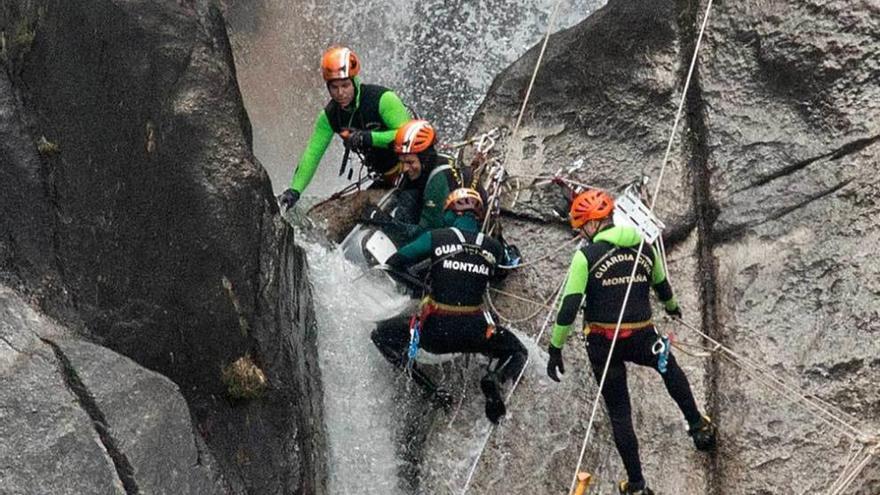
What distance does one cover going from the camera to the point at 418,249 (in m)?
9.77

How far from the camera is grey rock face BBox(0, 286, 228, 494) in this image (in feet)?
24.0

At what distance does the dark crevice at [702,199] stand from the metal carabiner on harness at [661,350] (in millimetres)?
1111

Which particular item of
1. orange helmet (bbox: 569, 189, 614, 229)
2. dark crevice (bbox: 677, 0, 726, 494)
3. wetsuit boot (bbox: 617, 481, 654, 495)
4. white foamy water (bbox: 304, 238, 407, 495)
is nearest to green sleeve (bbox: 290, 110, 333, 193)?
white foamy water (bbox: 304, 238, 407, 495)

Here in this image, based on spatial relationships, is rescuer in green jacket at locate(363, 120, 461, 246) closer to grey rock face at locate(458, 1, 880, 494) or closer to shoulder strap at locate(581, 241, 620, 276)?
grey rock face at locate(458, 1, 880, 494)

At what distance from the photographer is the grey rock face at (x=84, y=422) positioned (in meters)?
7.31

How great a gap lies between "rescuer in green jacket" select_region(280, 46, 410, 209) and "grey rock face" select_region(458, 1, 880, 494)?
1510mm

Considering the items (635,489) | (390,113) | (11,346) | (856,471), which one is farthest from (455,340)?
(11,346)

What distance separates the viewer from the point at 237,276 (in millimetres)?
8875

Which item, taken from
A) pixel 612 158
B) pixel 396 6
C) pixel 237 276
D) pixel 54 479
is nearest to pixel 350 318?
pixel 237 276

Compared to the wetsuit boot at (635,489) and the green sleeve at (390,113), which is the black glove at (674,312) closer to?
the wetsuit boot at (635,489)

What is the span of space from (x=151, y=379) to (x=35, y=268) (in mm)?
1212

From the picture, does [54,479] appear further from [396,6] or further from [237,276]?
[396,6]

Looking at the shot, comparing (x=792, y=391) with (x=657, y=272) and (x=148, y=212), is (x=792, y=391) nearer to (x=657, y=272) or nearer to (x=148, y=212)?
(x=657, y=272)

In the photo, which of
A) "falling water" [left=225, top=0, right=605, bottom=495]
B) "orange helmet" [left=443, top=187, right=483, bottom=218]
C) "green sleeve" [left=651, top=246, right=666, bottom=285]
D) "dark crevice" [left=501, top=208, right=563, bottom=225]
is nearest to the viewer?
"green sleeve" [left=651, top=246, right=666, bottom=285]
